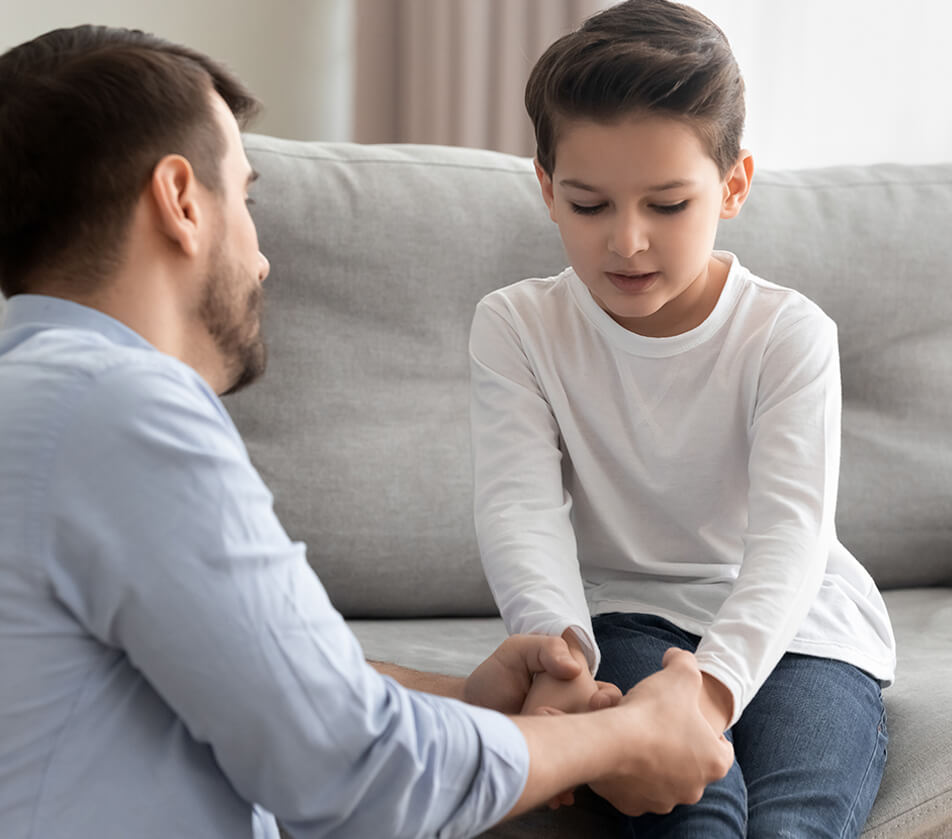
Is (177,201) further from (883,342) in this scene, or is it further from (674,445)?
(883,342)

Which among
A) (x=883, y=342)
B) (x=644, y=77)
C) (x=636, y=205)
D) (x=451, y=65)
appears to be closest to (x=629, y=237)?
(x=636, y=205)

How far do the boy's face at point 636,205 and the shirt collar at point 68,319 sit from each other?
553 mm

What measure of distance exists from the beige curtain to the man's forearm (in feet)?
5.61

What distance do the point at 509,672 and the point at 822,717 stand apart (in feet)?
1.03

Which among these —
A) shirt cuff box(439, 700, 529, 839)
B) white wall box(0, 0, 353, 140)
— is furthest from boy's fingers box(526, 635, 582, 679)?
white wall box(0, 0, 353, 140)

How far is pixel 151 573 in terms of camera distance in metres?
0.71

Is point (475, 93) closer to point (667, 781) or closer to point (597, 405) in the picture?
point (597, 405)

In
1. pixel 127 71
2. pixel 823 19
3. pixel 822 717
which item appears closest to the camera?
pixel 127 71

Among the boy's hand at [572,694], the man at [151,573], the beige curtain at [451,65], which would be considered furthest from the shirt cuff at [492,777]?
the beige curtain at [451,65]

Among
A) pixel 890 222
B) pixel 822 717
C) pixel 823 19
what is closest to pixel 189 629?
pixel 822 717

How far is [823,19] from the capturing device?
2.46m

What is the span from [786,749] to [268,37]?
2.31 metres

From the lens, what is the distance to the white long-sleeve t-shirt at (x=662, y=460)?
1233 millimetres

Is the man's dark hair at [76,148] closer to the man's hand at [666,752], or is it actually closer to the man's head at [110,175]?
the man's head at [110,175]
